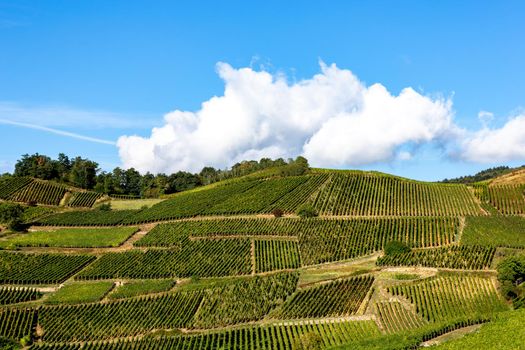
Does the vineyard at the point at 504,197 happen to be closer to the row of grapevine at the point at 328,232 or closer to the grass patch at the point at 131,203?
the row of grapevine at the point at 328,232

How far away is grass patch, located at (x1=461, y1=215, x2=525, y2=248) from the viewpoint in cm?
8312

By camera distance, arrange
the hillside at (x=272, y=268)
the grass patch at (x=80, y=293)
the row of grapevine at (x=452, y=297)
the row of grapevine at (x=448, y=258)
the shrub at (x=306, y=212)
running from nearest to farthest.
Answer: the row of grapevine at (x=452, y=297)
the hillside at (x=272, y=268)
the row of grapevine at (x=448, y=258)
the grass patch at (x=80, y=293)
the shrub at (x=306, y=212)

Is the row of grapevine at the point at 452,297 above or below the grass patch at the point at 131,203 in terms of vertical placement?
below

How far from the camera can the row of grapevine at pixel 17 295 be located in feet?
260

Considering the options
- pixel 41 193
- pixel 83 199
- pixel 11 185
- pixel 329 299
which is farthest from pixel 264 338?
pixel 11 185

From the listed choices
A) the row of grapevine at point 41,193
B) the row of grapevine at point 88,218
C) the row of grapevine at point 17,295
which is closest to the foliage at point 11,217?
the row of grapevine at point 88,218

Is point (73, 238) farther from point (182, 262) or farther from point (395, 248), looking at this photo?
point (395, 248)

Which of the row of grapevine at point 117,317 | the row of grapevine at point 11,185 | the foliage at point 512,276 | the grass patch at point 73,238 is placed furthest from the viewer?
the row of grapevine at point 11,185

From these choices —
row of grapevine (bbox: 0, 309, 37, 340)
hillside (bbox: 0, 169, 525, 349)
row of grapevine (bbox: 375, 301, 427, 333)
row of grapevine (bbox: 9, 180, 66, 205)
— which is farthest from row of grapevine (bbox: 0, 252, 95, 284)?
row of grapevine (bbox: 375, 301, 427, 333)

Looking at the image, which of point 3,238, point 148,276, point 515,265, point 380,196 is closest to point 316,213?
point 380,196

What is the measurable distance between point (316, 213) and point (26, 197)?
71.1m

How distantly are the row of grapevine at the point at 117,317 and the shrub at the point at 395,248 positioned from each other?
99.3ft

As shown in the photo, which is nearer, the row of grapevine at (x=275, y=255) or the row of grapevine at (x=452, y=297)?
the row of grapevine at (x=452, y=297)

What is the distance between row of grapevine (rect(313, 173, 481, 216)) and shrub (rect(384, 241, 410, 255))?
1919 cm
